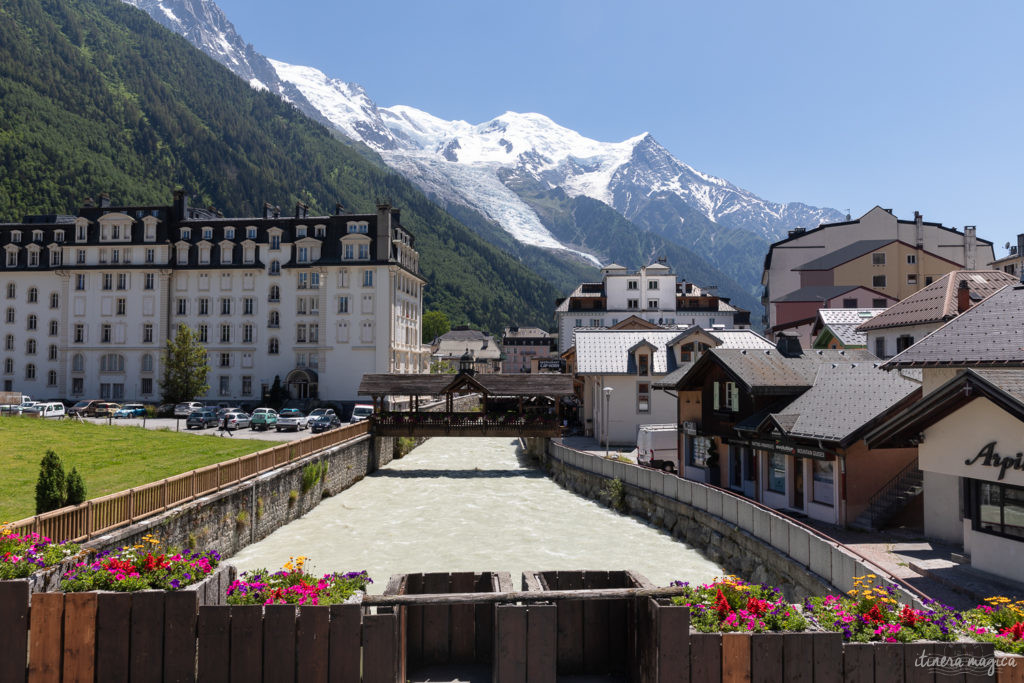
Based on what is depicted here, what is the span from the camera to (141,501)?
17.6m

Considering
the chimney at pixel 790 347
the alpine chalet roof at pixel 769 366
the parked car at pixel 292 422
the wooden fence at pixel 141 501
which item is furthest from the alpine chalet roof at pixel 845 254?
the wooden fence at pixel 141 501

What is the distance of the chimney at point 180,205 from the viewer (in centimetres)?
7681

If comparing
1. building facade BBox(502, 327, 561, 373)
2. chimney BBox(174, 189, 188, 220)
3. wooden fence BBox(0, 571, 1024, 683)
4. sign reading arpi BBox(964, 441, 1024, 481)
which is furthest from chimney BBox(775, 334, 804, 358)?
building facade BBox(502, 327, 561, 373)

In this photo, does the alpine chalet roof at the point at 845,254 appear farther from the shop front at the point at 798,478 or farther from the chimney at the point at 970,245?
the shop front at the point at 798,478

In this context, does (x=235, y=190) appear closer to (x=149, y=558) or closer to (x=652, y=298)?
(x=652, y=298)

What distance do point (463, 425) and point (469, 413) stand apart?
0.95 m

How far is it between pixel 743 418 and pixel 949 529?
10426 millimetres

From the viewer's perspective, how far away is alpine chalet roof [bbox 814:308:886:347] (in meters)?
41.2

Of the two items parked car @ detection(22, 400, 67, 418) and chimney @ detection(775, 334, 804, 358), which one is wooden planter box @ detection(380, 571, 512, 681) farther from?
parked car @ detection(22, 400, 67, 418)

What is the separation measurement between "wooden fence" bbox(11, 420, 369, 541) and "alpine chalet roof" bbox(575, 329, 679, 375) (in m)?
24.1

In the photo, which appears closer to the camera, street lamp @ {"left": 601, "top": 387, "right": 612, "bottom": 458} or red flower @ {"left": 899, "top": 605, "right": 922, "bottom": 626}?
red flower @ {"left": 899, "top": 605, "right": 922, "bottom": 626}

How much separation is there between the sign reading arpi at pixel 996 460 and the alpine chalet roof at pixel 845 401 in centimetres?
561

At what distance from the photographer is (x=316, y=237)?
74.3 metres

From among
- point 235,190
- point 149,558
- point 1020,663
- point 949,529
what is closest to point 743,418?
point 949,529
